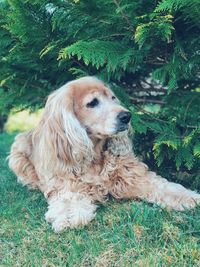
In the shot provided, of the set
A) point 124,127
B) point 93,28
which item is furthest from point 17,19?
point 124,127

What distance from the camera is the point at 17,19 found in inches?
153

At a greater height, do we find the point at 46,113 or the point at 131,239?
the point at 46,113

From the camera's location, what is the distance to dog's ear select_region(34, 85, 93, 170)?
12.9 feet

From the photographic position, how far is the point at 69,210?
12.3 feet

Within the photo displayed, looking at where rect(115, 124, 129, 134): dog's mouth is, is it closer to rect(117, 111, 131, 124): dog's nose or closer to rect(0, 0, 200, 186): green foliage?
rect(117, 111, 131, 124): dog's nose

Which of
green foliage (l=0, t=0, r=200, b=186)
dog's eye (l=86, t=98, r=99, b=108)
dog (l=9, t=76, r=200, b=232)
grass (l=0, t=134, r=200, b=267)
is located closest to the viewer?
grass (l=0, t=134, r=200, b=267)

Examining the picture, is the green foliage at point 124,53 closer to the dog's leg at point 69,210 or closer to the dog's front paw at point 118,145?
the dog's front paw at point 118,145

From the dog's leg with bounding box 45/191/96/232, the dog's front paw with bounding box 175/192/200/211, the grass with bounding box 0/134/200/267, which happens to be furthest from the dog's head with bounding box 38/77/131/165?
the dog's front paw with bounding box 175/192/200/211

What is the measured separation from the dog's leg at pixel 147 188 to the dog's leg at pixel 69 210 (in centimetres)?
32

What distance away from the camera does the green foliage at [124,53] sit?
3605mm

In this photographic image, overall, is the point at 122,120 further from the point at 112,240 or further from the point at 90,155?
the point at 112,240

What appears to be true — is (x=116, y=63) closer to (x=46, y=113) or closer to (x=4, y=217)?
(x=46, y=113)

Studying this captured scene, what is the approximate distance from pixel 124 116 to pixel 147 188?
62 centimetres

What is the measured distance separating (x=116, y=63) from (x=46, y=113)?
0.83 metres
